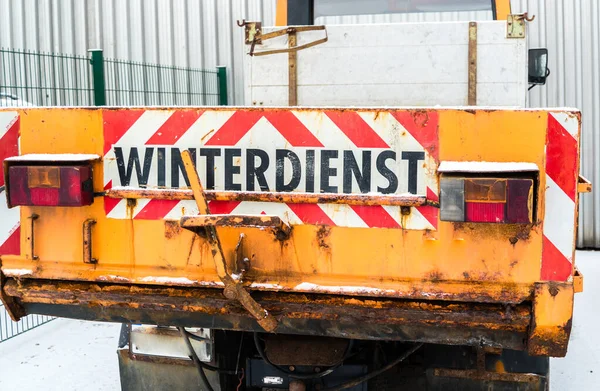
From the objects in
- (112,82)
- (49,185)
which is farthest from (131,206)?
(112,82)

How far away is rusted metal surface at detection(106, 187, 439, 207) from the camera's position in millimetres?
2512

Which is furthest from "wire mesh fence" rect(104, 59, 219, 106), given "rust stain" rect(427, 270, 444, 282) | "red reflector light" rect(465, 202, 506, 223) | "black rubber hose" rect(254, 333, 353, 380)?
"red reflector light" rect(465, 202, 506, 223)

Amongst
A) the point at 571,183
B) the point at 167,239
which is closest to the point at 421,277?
the point at 571,183

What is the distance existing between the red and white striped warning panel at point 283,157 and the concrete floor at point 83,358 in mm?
2368

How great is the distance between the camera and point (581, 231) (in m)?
8.70

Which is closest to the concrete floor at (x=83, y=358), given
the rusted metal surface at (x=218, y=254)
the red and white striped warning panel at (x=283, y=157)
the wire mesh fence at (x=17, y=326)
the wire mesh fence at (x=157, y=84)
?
the wire mesh fence at (x=17, y=326)

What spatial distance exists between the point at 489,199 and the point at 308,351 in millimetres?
1054

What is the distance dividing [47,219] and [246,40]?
147 centimetres

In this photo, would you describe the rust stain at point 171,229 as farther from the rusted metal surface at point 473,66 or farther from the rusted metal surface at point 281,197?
the rusted metal surface at point 473,66

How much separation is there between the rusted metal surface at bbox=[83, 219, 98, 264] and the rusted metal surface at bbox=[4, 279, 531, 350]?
118 millimetres

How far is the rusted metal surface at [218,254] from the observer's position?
248cm

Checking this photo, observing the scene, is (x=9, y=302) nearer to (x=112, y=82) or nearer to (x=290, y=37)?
(x=290, y=37)

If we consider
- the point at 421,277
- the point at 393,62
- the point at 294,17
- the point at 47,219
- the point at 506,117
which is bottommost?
the point at 421,277

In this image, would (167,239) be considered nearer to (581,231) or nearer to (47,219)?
(47,219)
